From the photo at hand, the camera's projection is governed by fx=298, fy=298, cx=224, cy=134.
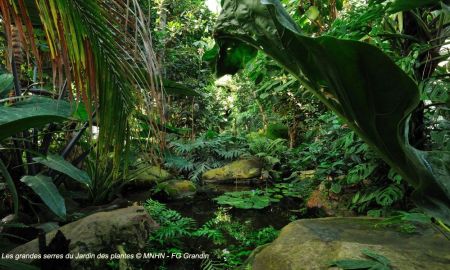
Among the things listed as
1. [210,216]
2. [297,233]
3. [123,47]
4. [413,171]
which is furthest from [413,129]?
[210,216]

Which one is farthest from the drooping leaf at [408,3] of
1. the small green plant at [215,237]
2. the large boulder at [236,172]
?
the large boulder at [236,172]

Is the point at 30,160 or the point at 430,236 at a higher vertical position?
the point at 30,160

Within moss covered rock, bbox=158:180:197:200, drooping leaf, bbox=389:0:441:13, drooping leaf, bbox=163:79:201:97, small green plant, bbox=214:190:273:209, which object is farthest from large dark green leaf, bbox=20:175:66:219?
moss covered rock, bbox=158:180:197:200

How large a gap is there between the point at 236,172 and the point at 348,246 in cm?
419

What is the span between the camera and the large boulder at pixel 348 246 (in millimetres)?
944

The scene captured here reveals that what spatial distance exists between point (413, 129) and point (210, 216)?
5.99 feet

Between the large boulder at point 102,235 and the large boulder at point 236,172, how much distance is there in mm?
3184

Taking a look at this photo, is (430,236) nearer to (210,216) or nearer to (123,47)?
(123,47)

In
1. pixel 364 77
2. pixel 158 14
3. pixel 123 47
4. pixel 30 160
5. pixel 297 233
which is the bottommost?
pixel 297 233

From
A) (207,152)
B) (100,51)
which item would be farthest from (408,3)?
(207,152)

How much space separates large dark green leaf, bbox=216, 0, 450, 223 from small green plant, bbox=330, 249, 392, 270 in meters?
0.30

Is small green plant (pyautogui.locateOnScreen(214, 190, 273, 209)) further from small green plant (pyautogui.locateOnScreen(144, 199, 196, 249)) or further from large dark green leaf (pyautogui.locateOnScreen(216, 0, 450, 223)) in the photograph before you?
large dark green leaf (pyautogui.locateOnScreen(216, 0, 450, 223))

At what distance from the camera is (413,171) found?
665mm

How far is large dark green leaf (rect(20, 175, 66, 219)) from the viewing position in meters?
1.43
